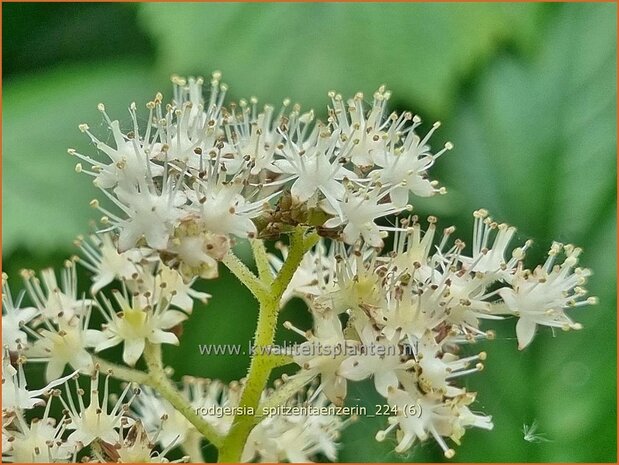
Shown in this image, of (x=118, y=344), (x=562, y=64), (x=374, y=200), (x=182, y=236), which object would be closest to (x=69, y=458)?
(x=118, y=344)

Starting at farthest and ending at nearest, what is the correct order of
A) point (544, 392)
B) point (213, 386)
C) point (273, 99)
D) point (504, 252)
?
point (273, 99) < point (544, 392) < point (213, 386) < point (504, 252)

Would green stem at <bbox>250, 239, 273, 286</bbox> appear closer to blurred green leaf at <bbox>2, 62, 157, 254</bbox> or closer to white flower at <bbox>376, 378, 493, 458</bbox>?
white flower at <bbox>376, 378, 493, 458</bbox>

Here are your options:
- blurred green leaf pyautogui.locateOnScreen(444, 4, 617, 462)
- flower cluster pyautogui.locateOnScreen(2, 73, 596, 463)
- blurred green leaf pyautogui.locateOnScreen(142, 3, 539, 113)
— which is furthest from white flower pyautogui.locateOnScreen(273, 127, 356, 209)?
blurred green leaf pyautogui.locateOnScreen(142, 3, 539, 113)

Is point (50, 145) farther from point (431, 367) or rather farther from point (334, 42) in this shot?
point (431, 367)

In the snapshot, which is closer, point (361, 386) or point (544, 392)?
point (361, 386)

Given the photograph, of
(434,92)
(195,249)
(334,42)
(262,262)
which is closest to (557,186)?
(434,92)

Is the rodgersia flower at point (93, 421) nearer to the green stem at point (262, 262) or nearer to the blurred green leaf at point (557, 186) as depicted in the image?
the green stem at point (262, 262)

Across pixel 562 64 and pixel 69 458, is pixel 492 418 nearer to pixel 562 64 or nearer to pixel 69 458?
pixel 69 458
